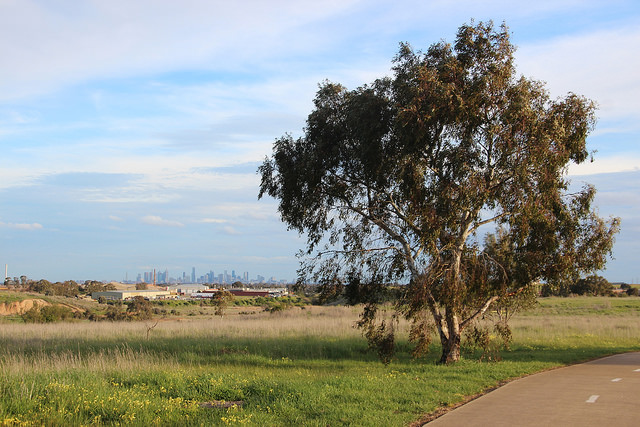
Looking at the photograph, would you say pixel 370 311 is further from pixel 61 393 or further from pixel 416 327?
pixel 61 393

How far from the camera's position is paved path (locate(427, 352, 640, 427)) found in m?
9.27

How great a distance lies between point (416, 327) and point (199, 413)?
9253 millimetres

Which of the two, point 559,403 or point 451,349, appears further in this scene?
point 451,349

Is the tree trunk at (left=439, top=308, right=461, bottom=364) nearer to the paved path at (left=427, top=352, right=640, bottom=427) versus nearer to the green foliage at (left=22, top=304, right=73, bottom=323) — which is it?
the paved path at (left=427, top=352, right=640, bottom=427)

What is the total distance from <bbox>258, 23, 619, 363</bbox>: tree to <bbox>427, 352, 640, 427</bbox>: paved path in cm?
359

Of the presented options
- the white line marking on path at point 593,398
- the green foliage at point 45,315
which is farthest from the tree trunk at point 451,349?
the green foliage at point 45,315

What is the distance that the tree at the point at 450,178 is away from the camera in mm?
16516

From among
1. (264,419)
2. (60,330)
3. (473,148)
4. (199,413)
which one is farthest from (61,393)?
(60,330)

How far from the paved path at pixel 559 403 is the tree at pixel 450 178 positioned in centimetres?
359

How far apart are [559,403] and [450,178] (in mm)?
7854

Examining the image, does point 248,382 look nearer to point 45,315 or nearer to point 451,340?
point 451,340

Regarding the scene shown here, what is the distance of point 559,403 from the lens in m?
10.8

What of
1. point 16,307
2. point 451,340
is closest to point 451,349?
point 451,340

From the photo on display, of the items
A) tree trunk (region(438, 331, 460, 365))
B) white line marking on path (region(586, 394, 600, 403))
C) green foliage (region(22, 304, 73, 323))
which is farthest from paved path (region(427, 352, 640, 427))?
green foliage (region(22, 304, 73, 323))
